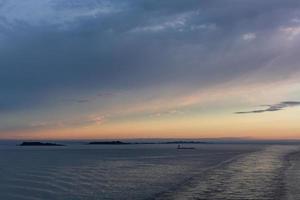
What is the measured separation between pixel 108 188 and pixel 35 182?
795 centimetres

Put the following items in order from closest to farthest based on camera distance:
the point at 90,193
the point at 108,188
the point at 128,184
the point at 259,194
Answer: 1. the point at 259,194
2. the point at 90,193
3. the point at 108,188
4. the point at 128,184

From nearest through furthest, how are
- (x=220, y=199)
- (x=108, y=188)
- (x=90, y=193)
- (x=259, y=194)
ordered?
(x=220, y=199)
(x=259, y=194)
(x=90, y=193)
(x=108, y=188)

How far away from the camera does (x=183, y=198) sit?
27.4 metres

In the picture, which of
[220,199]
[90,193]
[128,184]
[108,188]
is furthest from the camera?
[128,184]

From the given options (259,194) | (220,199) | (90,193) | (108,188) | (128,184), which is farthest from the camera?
(128,184)

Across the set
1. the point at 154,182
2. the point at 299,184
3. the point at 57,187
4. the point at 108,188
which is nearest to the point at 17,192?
the point at 57,187

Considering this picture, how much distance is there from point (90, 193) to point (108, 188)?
10.1ft

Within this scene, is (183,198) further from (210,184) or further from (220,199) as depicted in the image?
(210,184)

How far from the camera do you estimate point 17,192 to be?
32.5m

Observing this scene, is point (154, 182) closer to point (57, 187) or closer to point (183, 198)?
point (57, 187)

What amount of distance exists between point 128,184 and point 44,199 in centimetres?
933

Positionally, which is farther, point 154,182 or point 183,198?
point 154,182

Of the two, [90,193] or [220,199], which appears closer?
[220,199]

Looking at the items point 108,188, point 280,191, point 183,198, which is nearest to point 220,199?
point 183,198
